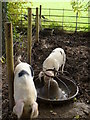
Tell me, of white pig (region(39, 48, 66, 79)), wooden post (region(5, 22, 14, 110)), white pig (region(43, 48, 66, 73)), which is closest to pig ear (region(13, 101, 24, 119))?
wooden post (region(5, 22, 14, 110))

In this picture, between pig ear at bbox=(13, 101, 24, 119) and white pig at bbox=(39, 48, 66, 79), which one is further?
white pig at bbox=(39, 48, 66, 79)

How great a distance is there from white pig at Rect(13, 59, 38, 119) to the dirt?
638 millimetres

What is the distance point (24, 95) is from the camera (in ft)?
10.5

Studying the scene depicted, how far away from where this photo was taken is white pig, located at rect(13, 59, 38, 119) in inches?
120

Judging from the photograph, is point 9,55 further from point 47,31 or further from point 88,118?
point 47,31

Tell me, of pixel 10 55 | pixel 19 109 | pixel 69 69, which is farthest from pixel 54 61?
pixel 19 109

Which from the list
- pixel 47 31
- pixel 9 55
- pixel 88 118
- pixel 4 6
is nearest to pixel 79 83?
pixel 88 118

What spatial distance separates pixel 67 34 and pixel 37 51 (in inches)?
146

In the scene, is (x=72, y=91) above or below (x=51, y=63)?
below

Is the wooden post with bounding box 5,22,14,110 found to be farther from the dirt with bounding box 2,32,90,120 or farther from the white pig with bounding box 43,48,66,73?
the white pig with bounding box 43,48,66,73

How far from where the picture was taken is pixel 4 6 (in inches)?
265

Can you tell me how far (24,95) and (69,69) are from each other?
9.72ft

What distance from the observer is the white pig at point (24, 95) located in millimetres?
3051

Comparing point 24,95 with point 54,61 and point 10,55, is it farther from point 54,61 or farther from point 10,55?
point 54,61
